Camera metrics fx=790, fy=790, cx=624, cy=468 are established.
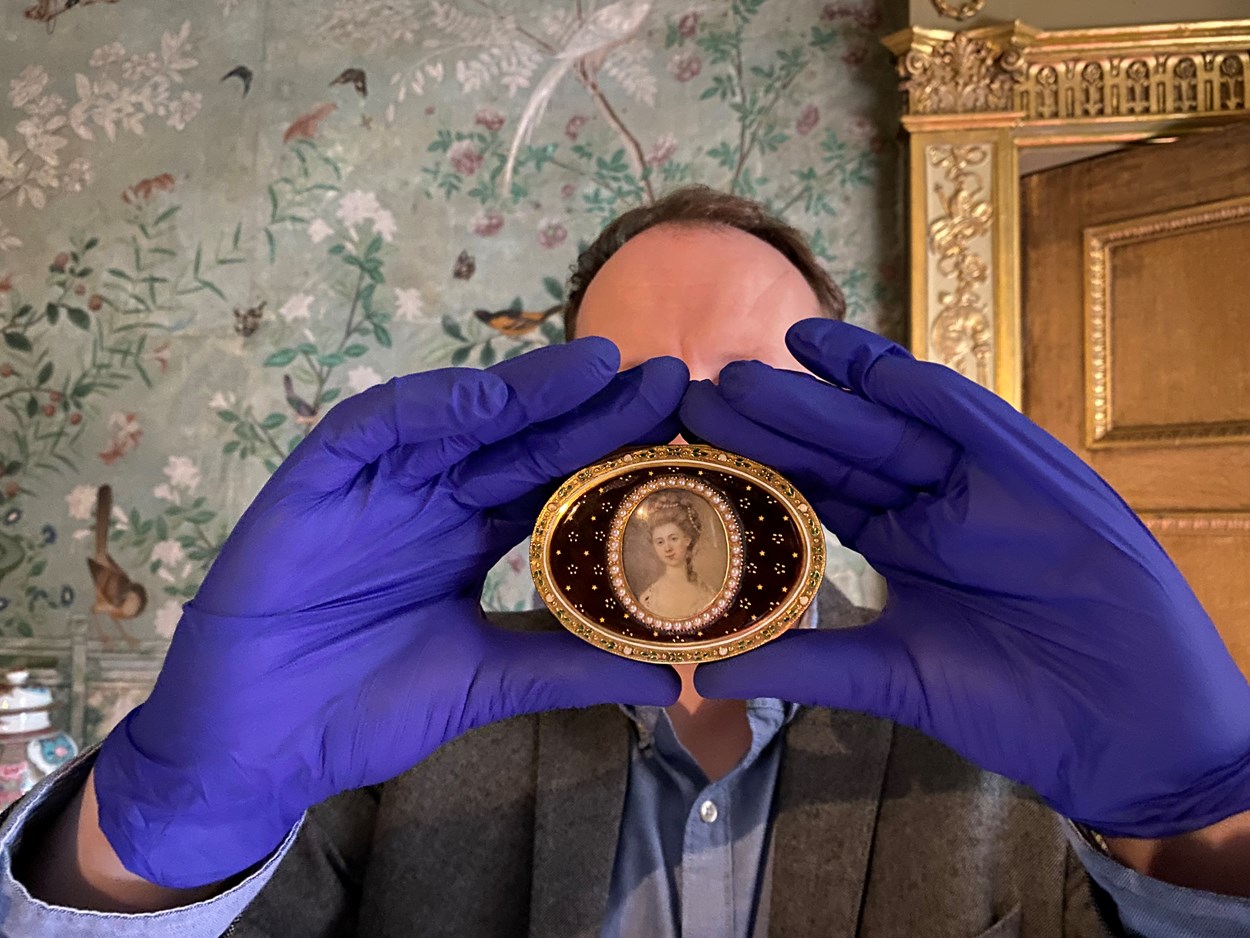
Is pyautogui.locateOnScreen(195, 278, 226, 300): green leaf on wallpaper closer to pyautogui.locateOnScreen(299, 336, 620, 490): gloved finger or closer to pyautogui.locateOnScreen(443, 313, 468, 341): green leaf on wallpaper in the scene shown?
pyautogui.locateOnScreen(443, 313, 468, 341): green leaf on wallpaper

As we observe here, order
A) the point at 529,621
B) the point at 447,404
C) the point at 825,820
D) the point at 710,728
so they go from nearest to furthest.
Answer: the point at 447,404, the point at 825,820, the point at 710,728, the point at 529,621

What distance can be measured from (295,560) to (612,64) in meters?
1.82

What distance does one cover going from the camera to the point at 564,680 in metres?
0.81

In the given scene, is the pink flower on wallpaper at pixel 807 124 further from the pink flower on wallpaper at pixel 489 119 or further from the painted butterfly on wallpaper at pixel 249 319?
the painted butterfly on wallpaper at pixel 249 319

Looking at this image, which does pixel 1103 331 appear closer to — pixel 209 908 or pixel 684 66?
pixel 684 66

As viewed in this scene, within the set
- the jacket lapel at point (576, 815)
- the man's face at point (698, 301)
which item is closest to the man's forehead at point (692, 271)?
the man's face at point (698, 301)

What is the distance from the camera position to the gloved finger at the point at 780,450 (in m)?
0.81

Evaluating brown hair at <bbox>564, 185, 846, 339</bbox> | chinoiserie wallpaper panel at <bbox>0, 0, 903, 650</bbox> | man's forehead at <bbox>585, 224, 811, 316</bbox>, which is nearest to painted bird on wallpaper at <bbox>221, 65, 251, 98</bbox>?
chinoiserie wallpaper panel at <bbox>0, 0, 903, 650</bbox>

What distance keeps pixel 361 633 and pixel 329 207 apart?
1.67 metres

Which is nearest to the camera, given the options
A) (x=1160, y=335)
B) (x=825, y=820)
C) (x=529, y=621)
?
(x=825, y=820)

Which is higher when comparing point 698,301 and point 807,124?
point 807,124

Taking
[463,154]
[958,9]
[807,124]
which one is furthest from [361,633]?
[958,9]

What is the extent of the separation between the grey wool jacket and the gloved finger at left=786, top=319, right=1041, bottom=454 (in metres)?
0.43

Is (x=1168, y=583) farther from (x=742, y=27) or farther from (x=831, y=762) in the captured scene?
(x=742, y=27)
